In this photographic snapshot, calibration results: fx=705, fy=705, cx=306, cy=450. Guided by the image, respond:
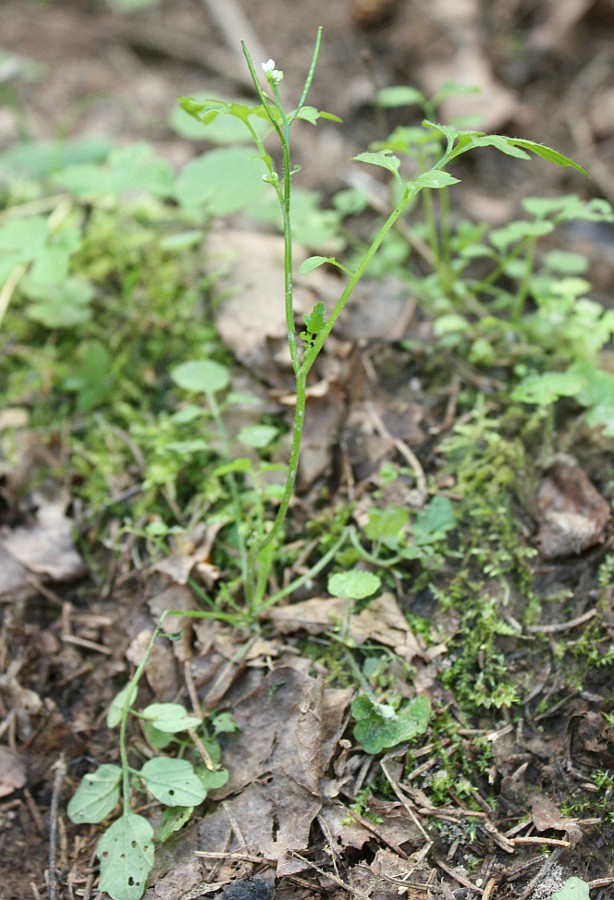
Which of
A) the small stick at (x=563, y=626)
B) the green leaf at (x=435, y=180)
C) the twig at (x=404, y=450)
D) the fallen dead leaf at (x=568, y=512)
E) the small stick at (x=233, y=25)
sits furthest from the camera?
the small stick at (x=233, y=25)

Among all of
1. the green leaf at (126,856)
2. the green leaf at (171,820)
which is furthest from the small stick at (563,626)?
the green leaf at (126,856)

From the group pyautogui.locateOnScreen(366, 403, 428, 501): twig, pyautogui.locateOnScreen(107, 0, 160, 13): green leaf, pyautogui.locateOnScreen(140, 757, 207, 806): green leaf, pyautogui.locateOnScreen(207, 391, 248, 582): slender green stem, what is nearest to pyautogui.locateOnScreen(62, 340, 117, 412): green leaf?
pyautogui.locateOnScreen(207, 391, 248, 582): slender green stem

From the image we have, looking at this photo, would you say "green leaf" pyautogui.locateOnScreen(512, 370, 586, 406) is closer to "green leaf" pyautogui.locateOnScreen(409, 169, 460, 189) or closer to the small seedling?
the small seedling

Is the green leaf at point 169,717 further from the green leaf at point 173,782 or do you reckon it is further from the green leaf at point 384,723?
the green leaf at point 384,723

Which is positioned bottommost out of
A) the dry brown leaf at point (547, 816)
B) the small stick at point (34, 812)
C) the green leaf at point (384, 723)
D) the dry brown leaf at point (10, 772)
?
the small stick at point (34, 812)

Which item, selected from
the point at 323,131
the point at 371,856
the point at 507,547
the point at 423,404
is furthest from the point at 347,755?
the point at 323,131

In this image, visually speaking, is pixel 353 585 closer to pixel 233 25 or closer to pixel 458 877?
pixel 458 877
